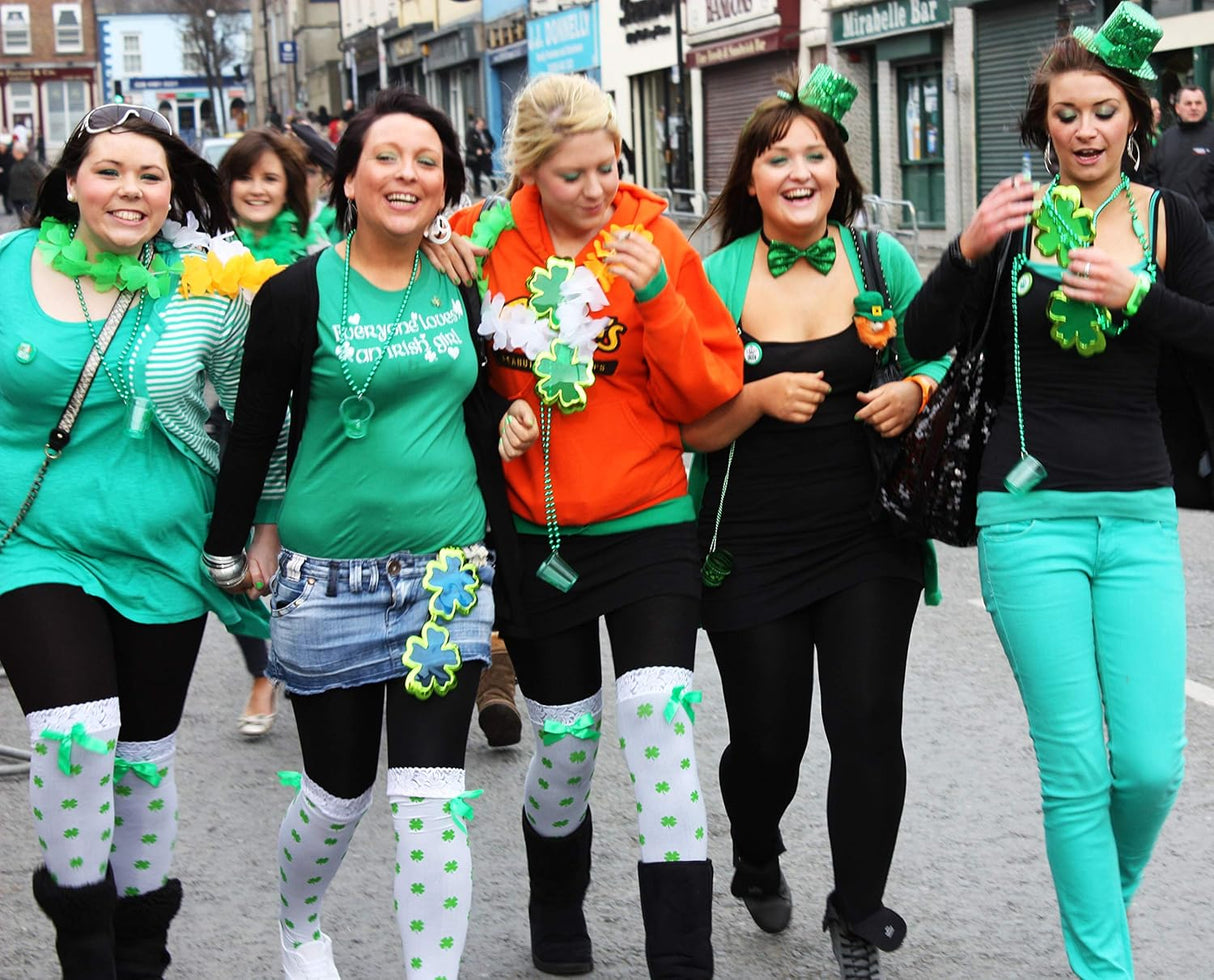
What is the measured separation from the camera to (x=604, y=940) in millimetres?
4320

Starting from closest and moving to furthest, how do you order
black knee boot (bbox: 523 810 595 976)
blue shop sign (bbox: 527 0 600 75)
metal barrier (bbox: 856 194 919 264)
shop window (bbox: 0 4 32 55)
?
black knee boot (bbox: 523 810 595 976)
metal barrier (bbox: 856 194 919 264)
blue shop sign (bbox: 527 0 600 75)
shop window (bbox: 0 4 32 55)

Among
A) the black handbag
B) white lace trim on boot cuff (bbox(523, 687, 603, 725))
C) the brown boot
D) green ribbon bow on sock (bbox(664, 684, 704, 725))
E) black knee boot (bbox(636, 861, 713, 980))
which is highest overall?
the black handbag

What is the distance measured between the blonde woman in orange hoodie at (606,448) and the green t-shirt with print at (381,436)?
147mm

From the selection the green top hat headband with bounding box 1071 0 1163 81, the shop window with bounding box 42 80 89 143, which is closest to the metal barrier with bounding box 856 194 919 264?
the green top hat headband with bounding box 1071 0 1163 81

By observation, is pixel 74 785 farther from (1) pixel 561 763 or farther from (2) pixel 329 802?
(1) pixel 561 763

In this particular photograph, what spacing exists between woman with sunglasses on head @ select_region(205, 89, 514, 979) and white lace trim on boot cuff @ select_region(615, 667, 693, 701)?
11.7 inches

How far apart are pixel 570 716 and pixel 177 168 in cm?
146

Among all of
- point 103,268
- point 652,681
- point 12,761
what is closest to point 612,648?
point 652,681

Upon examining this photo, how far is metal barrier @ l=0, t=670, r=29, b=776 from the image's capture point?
18.9 ft

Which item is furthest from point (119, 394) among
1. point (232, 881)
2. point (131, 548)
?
point (232, 881)

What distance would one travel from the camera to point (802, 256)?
4035 mm

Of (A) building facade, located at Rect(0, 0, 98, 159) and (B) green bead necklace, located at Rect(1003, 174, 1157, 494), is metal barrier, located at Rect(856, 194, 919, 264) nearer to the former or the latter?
(B) green bead necklace, located at Rect(1003, 174, 1157, 494)

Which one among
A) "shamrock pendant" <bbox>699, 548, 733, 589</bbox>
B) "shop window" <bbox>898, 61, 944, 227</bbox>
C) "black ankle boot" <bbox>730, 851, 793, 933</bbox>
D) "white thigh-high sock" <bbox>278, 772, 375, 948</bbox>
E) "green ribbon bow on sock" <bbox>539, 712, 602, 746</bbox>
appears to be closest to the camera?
"white thigh-high sock" <bbox>278, 772, 375, 948</bbox>

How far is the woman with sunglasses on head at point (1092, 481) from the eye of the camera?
363cm
